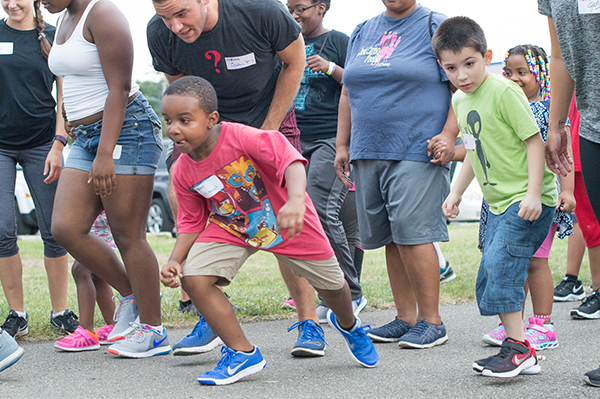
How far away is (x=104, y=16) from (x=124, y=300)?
5.22 ft

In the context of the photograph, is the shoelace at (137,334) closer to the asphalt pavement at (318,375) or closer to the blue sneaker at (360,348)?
the asphalt pavement at (318,375)

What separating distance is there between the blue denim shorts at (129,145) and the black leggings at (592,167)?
219 centimetres

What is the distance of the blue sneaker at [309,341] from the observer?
3.47 meters

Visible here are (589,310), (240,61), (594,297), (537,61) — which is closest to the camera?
(240,61)

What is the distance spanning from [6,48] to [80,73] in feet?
3.60

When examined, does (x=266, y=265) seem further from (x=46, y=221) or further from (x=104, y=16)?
(x=104, y=16)

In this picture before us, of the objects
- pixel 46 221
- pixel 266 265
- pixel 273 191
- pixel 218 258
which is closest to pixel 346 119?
pixel 273 191

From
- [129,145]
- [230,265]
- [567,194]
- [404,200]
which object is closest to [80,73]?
[129,145]

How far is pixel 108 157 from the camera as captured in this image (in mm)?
3322

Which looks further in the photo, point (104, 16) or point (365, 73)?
point (365, 73)

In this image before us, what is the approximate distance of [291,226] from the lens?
2.59 m

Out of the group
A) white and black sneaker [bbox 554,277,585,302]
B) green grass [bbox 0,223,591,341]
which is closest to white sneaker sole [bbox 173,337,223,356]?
green grass [bbox 0,223,591,341]

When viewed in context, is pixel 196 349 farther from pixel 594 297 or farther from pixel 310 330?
pixel 594 297

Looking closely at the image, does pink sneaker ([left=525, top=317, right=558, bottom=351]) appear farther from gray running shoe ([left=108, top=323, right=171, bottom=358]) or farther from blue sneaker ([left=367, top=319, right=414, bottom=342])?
gray running shoe ([left=108, top=323, right=171, bottom=358])
